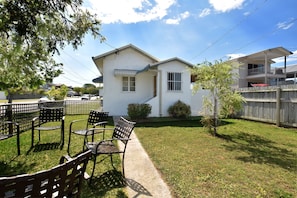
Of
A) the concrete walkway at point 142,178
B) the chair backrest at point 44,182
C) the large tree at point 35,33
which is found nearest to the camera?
the chair backrest at point 44,182

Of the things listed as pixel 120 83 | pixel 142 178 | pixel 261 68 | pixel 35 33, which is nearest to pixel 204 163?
pixel 142 178

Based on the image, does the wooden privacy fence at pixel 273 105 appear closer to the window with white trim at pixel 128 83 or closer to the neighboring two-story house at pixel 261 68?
the window with white trim at pixel 128 83

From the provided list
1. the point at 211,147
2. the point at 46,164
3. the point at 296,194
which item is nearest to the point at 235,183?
the point at 296,194

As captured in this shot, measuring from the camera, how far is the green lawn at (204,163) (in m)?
3.41

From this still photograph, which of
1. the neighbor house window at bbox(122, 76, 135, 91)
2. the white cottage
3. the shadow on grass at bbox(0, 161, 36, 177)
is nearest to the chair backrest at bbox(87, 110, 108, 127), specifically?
the shadow on grass at bbox(0, 161, 36, 177)

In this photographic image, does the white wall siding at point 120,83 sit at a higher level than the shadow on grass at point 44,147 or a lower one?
higher

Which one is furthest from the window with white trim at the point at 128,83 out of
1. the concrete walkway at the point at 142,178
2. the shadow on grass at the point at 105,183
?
the shadow on grass at the point at 105,183

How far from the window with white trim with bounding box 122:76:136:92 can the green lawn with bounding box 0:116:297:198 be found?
297 inches

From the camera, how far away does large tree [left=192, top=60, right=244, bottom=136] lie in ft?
23.7

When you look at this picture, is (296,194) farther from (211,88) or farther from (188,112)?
(188,112)

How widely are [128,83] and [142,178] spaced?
436 inches

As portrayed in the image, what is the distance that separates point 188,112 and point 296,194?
31.1ft

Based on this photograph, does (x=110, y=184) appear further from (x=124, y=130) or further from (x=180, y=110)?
(x=180, y=110)

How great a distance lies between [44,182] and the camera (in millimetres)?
1551
